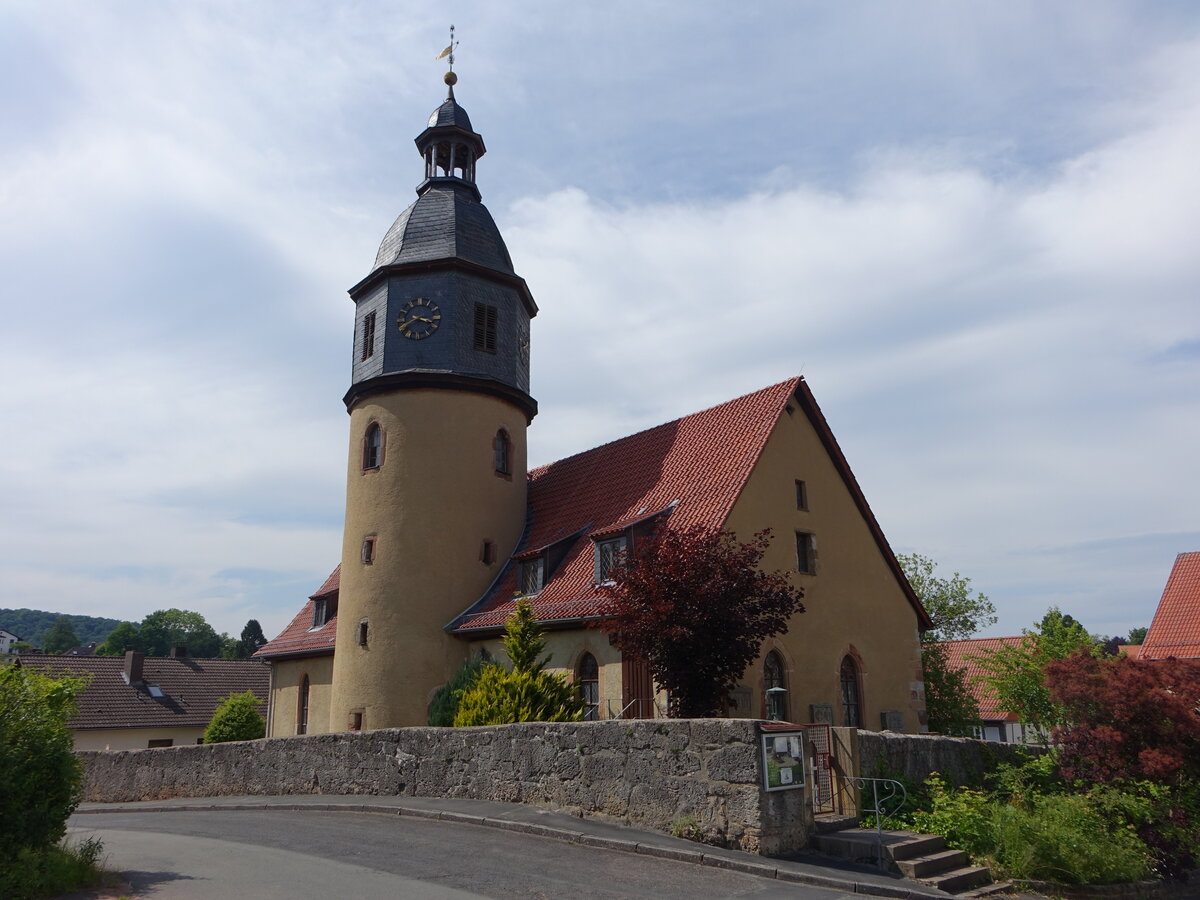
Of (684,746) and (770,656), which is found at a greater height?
(770,656)

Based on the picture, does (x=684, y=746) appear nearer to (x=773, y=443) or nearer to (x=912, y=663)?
(x=773, y=443)

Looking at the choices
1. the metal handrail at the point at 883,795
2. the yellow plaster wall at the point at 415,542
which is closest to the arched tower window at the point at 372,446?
the yellow plaster wall at the point at 415,542

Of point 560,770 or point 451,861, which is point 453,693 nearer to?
point 560,770

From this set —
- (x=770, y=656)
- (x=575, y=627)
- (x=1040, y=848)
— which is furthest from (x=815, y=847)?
(x=575, y=627)

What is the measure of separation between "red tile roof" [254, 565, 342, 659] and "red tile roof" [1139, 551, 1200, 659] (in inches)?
1015

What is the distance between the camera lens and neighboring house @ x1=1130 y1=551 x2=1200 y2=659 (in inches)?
1215

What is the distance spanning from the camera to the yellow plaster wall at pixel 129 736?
40.2 meters

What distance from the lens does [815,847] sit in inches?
438

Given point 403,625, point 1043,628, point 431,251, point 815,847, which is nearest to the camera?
point 815,847

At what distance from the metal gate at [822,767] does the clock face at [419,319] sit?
15.1 m

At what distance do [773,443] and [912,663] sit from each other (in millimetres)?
7041

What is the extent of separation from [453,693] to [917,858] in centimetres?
1171

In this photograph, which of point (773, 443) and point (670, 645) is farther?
point (773, 443)

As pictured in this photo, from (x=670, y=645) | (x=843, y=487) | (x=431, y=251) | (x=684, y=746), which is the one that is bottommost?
(x=684, y=746)
